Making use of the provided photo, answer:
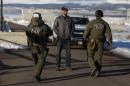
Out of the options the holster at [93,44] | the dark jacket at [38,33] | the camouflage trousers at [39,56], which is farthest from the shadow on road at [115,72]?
the dark jacket at [38,33]

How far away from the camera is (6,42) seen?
27281 millimetres

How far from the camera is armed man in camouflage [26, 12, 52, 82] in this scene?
13664mm

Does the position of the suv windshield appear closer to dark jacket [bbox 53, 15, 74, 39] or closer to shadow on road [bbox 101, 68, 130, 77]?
shadow on road [bbox 101, 68, 130, 77]

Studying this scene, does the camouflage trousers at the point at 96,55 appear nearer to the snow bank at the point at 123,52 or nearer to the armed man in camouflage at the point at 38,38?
the armed man in camouflage at the point at 38,38

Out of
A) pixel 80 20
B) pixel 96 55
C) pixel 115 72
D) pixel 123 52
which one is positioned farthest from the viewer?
pixel 80 20

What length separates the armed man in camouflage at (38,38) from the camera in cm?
1366

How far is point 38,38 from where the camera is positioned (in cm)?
1377

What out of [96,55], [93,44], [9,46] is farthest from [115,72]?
[9,46]

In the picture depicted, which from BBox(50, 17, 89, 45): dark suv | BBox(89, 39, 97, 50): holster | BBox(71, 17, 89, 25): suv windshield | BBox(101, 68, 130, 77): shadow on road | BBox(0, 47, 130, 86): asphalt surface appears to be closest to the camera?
BBox(0, 47, 130, 86): asphalt surface

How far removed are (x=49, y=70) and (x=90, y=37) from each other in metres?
2.35

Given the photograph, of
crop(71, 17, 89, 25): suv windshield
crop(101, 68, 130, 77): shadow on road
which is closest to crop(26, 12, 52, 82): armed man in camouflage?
crop(101, 68, 130, 77): shadow on road

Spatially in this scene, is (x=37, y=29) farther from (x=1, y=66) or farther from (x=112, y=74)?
(x=1, y=66)

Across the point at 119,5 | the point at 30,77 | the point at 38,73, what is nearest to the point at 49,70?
the point at 30,77

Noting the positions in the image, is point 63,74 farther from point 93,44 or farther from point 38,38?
point 38,38
